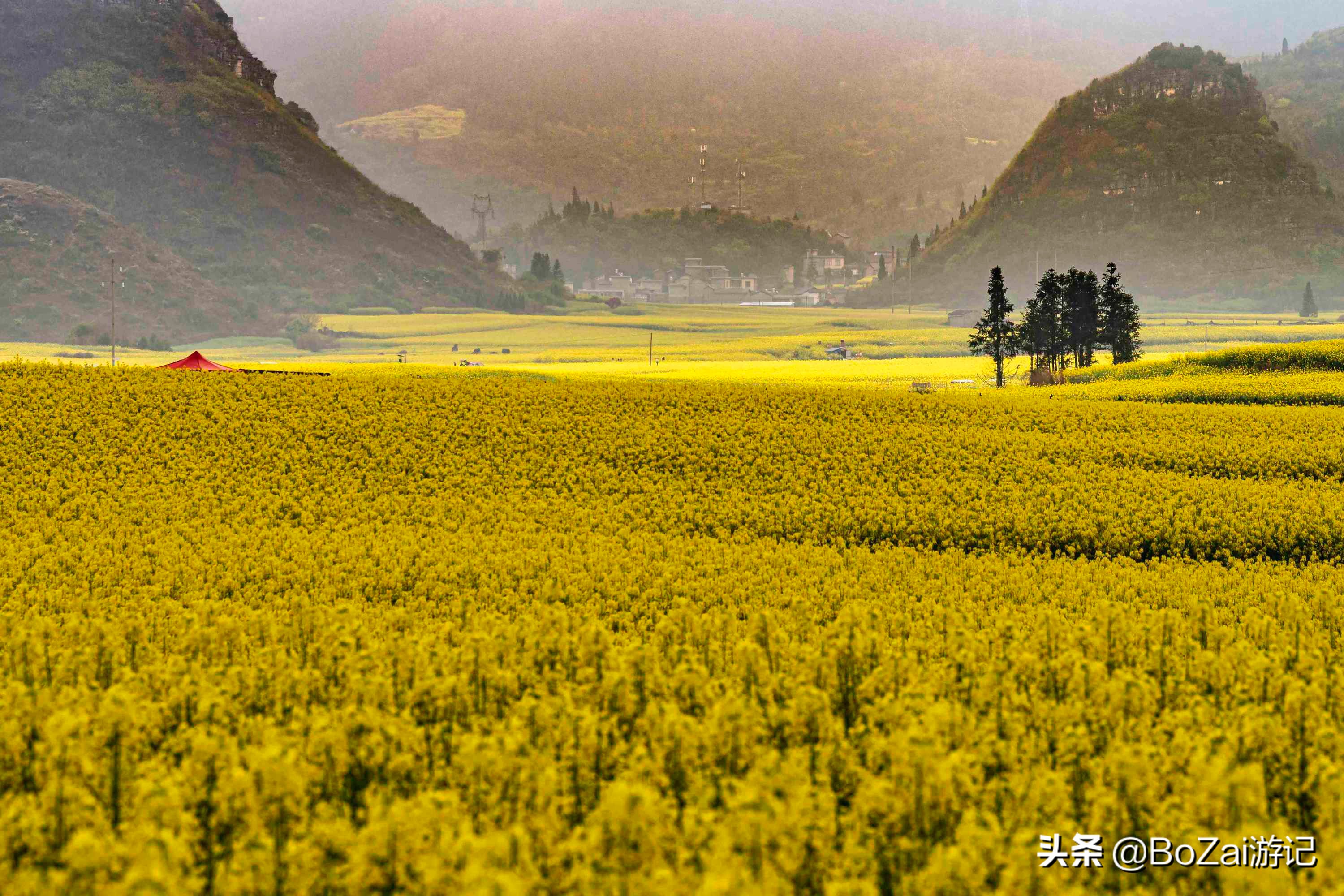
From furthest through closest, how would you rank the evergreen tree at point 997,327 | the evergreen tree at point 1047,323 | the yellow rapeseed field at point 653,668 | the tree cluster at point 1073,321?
the tree cluster at point 1073,321
the evergreen tree at point 1047,323
the evergreen tree at point 997,327
the yellow rapeseed field at point 653,668

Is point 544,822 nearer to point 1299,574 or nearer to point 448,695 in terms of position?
point 448,695


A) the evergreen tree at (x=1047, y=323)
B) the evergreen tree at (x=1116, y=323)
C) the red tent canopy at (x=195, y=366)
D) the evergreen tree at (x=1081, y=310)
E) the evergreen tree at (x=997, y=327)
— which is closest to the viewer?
the red tent canopy at (x=195, y=366)

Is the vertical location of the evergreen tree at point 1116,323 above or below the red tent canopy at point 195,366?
above

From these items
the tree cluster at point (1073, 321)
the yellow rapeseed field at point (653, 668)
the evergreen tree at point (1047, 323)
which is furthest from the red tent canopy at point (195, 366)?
the evergreen tree at point (1047, 323)

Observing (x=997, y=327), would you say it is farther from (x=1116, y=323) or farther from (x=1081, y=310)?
(x=1116, y=323)

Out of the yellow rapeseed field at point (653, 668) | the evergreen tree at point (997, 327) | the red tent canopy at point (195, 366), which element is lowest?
the yellow rapeseed field at point (653, 668)

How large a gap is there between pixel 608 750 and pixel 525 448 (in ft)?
84.5

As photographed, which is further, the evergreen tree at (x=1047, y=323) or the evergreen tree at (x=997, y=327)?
the evergreen tree at (x=1047, y=323)

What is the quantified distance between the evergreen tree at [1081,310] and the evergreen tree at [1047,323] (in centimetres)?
55

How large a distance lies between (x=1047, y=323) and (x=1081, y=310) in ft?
11.6

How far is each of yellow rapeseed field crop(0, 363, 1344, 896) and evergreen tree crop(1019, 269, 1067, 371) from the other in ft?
181

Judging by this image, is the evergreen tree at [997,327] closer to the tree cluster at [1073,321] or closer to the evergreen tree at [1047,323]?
the tree cluster at [1073,321]

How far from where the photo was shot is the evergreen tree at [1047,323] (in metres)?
88.8

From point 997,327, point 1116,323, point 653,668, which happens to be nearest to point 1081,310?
point 1116,323
